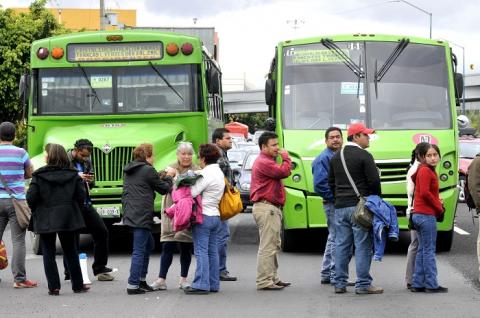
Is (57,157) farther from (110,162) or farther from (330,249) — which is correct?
(110,162)

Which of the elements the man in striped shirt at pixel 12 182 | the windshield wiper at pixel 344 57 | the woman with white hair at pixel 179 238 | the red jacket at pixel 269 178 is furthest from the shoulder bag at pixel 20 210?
the windshield wiper at pixel 344 57

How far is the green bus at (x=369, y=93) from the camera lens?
598 inches

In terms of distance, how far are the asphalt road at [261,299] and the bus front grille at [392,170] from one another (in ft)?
3.92

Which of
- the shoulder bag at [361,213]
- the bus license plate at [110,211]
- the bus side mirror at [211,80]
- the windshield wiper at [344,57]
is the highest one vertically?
the windshield wiper at [344,57]

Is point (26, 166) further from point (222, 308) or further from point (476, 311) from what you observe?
point (476, 311)

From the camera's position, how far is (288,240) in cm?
1562

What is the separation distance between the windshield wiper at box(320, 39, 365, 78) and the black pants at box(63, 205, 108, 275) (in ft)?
16.5

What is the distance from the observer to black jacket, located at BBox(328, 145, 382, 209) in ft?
36.0

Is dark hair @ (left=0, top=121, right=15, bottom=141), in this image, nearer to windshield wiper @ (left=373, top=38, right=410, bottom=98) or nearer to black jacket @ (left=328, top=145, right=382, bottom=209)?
black jacket @ (left=328, top=145, right=382, bottom=209)

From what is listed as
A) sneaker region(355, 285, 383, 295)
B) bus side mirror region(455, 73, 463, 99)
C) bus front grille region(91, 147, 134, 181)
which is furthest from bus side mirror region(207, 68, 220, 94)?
sneaker region(355, 285, 383, 295)

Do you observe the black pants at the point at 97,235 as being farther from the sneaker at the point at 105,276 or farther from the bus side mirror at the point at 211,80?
the bus side mirror at the point at 211,80

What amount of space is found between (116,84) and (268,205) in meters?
5.10

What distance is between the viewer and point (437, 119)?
15.6 m

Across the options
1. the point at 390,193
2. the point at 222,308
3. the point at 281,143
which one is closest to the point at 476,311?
the point at 222,308
